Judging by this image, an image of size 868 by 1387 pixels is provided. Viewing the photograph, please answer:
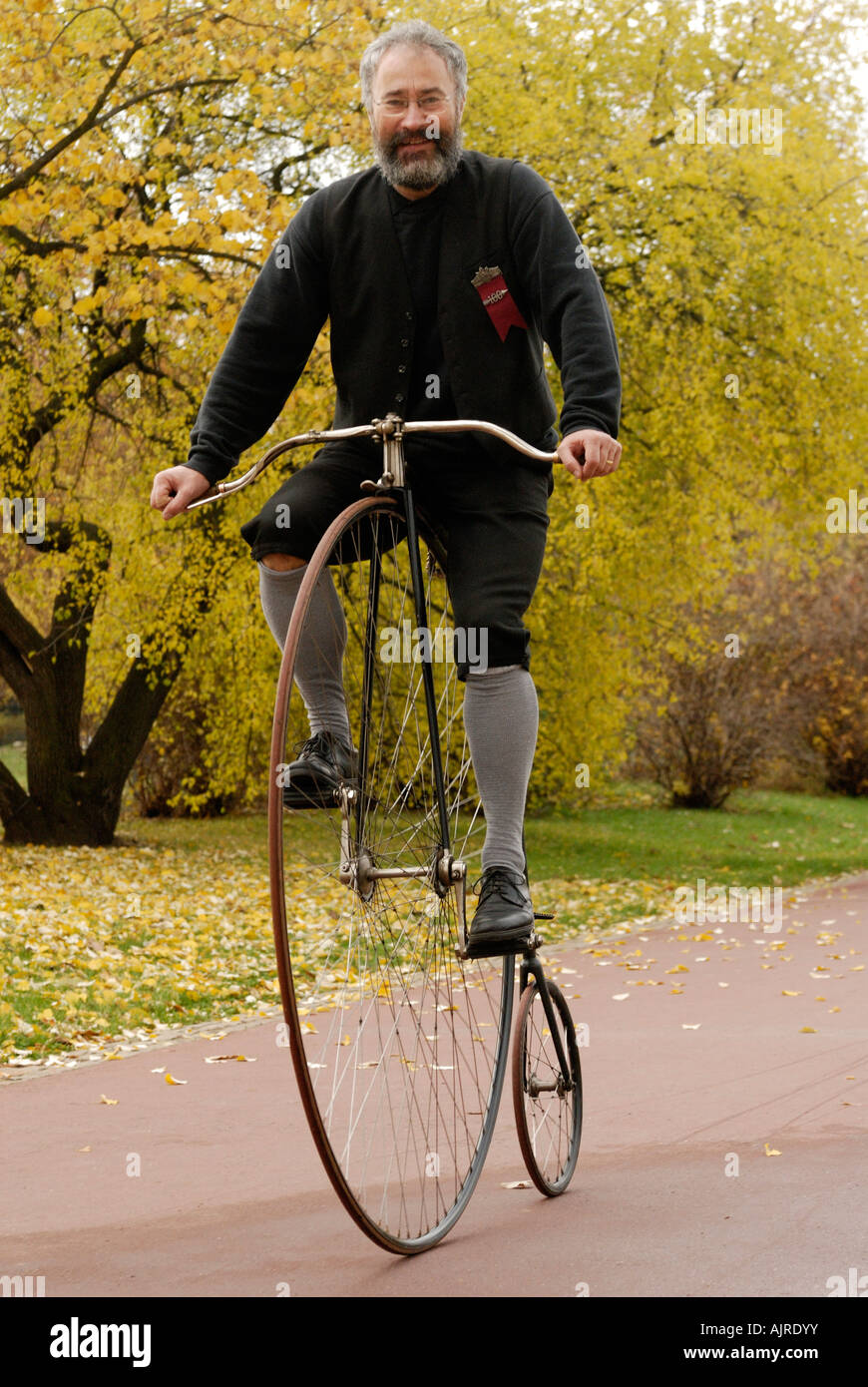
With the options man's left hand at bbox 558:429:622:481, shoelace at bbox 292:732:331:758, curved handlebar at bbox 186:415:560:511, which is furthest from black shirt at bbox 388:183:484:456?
shoelace at bbox 292:732:331:758

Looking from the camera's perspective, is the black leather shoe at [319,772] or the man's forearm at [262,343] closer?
the black leather shoe at [319,772]

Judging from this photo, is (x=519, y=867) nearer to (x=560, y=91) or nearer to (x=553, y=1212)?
(x=553, y=1212)

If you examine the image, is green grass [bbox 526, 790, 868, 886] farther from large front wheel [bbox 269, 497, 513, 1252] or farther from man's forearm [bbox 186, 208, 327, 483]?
man's forearm [bbox 186, 208, 327, 483]

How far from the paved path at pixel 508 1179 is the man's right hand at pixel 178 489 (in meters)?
1.68

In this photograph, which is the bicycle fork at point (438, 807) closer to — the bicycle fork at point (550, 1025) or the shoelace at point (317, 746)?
the shoelace at point (317, 746)

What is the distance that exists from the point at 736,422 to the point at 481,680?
1208 centimetres

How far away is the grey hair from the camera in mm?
3529

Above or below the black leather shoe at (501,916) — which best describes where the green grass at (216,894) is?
below

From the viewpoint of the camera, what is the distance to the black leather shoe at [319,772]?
11.2ft

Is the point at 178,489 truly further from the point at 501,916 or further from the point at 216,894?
the point at 216,894

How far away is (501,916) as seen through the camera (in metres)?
3.70

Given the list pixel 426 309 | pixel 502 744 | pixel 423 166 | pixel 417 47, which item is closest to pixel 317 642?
pixel 502 744

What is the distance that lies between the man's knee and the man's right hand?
8.4 inches

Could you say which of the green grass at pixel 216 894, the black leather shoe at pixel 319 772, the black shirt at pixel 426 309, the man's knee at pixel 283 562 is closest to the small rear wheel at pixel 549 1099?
the green grass at pixel 216 894
